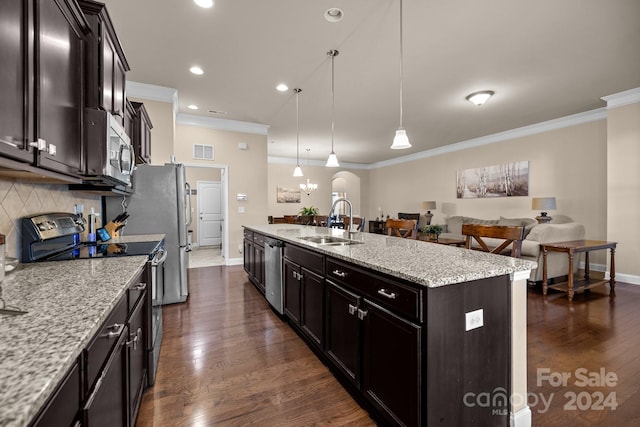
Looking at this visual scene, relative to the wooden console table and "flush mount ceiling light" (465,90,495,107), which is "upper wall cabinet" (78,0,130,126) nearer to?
"flush mount ceiling light" (465,90,495,107)

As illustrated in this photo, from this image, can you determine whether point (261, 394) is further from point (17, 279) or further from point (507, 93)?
point (507, 93)

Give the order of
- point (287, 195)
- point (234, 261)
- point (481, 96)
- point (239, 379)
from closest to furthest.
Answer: point (239, 379), point (481, 96), point (234, 261), point (287, 195)

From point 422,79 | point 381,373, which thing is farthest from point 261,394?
point 422,79

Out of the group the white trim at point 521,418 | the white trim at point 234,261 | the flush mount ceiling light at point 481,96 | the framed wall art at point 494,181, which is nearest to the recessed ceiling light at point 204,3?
the white trim at point 521,418

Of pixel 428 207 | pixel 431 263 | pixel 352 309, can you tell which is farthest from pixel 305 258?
pixel 428 207

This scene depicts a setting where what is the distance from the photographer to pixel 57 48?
1260mm

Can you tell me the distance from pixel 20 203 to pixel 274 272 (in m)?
1.97

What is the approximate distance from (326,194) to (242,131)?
483cm

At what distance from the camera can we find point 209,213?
320 inches

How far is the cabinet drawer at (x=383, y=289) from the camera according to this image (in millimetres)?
1229

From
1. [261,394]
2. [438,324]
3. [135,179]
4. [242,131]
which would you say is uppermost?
[242,131]

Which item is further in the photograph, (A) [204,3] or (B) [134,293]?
(A) [204,3]

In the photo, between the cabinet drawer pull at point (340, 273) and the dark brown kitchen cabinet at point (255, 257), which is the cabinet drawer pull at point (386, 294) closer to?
the cabinet drawer pull at point (340, 273)

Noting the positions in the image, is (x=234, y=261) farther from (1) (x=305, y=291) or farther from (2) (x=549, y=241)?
(2) (x=549, y=241)
